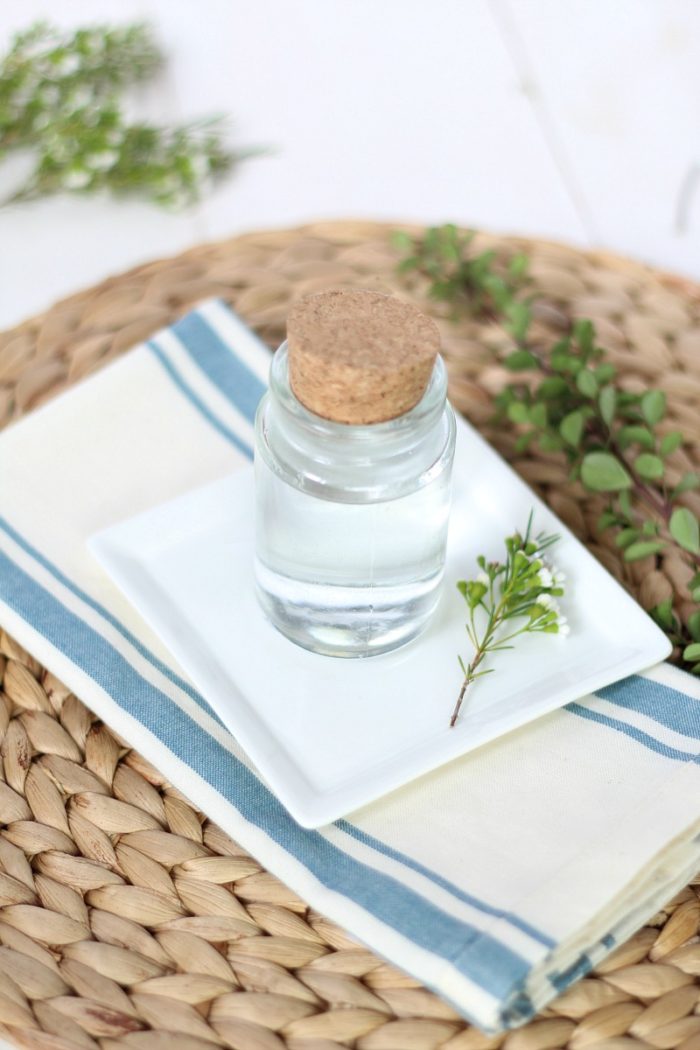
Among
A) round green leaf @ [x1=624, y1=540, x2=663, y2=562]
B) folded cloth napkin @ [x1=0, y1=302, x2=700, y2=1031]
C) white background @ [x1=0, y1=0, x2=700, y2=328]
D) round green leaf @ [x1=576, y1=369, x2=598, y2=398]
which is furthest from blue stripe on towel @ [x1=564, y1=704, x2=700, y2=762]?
white background @ [x1=0, y1=0, x2=700, y2=328]

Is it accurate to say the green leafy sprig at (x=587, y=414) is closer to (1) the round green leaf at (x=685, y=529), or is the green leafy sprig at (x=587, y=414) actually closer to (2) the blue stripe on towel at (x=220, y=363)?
(1) the round green leaf at (x=685, y=529)

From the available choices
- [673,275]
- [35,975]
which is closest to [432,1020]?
[35,975]

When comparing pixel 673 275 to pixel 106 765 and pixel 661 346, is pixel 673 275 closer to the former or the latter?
pixel 661 346

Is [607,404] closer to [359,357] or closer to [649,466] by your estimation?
[649,466]

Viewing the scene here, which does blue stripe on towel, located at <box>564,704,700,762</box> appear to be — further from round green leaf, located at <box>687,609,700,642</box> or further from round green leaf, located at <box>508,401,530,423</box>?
round green leaf, located at <box>508,401,530,423</box>

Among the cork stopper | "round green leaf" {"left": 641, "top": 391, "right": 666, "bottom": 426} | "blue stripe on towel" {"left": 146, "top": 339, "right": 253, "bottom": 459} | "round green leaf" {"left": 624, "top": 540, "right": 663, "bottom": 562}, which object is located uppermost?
the cork stopper

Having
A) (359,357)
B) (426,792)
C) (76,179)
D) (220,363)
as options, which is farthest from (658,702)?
(76,179)

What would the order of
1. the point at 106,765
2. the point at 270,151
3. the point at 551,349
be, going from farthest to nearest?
the point at 270,151
the point at 551,349
the point at 106,765
